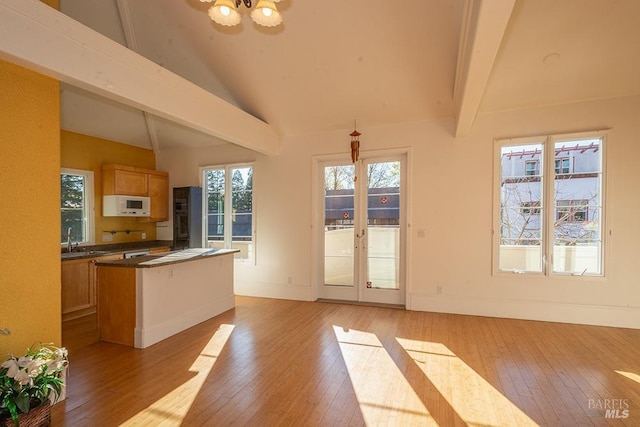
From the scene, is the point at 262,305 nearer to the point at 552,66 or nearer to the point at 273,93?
the point at 273,93

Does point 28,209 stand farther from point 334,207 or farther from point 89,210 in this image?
point 334,207

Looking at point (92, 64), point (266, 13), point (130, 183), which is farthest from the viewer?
point (130, 183)

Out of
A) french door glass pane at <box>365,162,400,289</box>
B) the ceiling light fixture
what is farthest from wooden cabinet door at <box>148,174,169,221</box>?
the ceiling light fixture

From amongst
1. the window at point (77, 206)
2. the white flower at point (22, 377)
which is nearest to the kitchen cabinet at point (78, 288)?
the window at point (77, 206)

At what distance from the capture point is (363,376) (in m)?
2.70

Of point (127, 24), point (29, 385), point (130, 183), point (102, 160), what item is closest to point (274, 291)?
point (130, 183)

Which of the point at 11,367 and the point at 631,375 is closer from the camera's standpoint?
the point at 11,367

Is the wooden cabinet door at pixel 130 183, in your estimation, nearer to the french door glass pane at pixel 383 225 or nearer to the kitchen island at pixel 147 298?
the kitchen island at pixel 147 298

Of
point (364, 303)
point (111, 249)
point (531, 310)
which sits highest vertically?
point (111, 249)

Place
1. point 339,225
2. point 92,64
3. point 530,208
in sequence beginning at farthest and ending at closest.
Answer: point 339,225, point 530,208, point 92,64

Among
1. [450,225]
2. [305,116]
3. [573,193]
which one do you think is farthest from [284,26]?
[573,193]

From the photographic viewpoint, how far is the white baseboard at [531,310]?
12.7 feet

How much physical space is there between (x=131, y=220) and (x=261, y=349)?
4.23 meters

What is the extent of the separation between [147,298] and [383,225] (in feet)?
11.0
